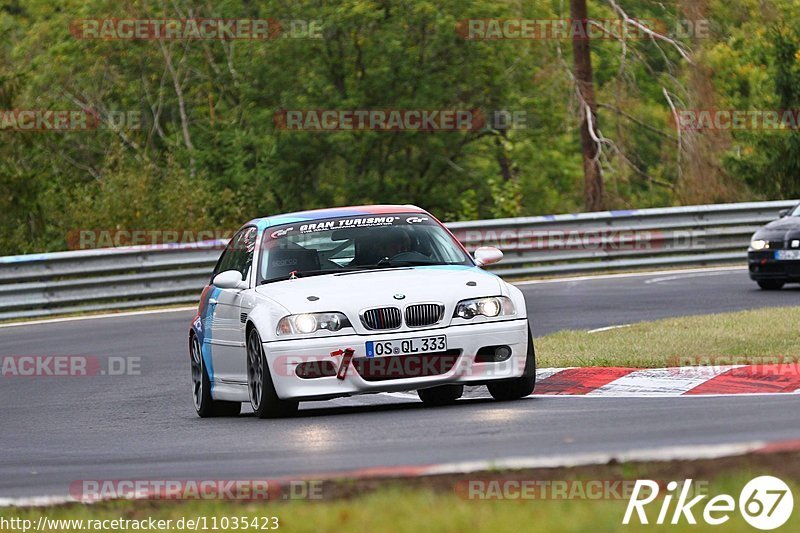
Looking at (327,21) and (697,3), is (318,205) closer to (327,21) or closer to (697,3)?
(327,21)

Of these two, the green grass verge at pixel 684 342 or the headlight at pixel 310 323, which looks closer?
the headlight at pixel 310 323

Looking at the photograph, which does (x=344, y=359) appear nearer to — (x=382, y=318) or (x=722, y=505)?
Result: (x=382, y=318)

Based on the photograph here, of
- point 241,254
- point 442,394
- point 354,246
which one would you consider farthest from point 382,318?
point 241,254

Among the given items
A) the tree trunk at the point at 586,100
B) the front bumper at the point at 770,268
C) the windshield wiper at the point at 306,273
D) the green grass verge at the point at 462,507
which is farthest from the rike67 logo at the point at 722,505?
the tree trunk at the point at 586,100

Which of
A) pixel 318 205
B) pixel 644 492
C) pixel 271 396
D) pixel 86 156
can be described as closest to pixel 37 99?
pixel 86 156

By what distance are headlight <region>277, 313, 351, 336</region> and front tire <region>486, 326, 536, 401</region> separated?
118cm

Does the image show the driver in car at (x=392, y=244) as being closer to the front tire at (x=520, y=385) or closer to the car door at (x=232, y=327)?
the car door at (x=232, y=327)

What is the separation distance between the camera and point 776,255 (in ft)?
70.6

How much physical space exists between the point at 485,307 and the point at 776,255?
1136cm

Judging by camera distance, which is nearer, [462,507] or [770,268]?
[462,507]

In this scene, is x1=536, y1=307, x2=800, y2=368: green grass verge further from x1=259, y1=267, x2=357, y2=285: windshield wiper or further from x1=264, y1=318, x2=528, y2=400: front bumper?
x1=259, y1=267, x2=357, y2=285: windshield wiper

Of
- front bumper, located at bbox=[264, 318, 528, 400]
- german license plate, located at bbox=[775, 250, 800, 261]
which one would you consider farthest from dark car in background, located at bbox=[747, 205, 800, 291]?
front bumper, located at bbox=[264, 318, 528, 400]

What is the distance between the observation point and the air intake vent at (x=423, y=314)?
10.8 m

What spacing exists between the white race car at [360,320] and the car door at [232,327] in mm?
15
